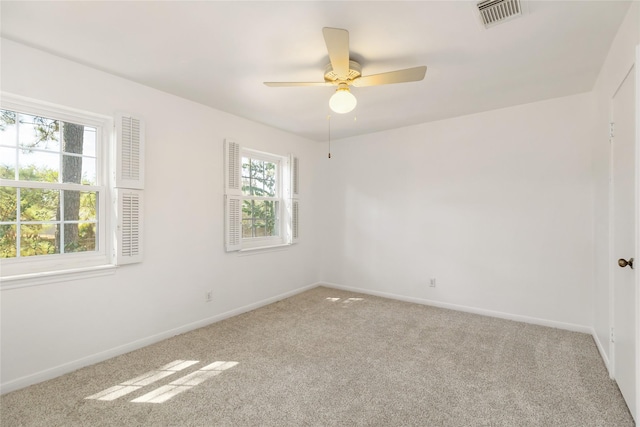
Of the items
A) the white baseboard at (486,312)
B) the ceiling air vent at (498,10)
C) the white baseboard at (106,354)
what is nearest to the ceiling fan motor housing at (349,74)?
the ceiling air vent at (498,10)

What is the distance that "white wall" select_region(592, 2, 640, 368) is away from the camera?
1965mm

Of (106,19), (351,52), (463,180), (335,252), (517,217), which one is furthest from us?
(335,252)

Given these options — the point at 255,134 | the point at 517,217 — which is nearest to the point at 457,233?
the point at 517,217

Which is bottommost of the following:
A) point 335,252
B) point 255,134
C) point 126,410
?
point 126,410

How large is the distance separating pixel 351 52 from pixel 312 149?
282 centimetres

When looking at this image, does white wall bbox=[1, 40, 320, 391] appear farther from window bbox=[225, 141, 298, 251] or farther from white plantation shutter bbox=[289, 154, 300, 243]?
white plantation shutter bbox=[289, 154, 300, 243]

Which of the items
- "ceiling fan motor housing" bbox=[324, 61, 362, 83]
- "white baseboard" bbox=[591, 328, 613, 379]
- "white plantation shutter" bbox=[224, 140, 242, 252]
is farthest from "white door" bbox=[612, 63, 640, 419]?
"white plantation shutter" bbox=[224, 140, 242, 252]

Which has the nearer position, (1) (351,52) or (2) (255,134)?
(1) (351,52)

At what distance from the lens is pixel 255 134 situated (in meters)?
4.08

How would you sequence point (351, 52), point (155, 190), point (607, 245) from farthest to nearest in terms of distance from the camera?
1. point (155, 190)
2. point (607, 245)
3. point (351, 52)

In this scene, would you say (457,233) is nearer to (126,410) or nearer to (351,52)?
(351,52)

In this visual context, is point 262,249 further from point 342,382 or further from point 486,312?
point 486,312

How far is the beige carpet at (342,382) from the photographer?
1.88 meters

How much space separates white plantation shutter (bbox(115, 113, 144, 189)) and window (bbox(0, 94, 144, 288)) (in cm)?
9
